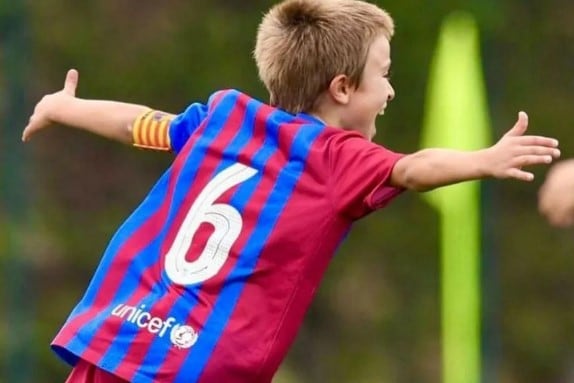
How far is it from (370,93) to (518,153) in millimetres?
595

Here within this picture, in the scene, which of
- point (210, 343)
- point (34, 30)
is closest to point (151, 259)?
point (210, 343)

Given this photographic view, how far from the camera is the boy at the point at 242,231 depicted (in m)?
3.55

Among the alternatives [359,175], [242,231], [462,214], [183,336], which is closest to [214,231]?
[242,231]

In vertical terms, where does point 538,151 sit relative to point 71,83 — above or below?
below

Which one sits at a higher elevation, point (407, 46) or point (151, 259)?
point (407, 46)


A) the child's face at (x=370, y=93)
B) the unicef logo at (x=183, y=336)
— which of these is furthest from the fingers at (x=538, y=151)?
the unicef logo at (x=183, y=336)

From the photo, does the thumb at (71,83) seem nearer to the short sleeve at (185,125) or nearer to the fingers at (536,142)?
the short sleeve at (185,125)

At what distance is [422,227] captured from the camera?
8602mm

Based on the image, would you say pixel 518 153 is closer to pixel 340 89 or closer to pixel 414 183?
pixel 414 183

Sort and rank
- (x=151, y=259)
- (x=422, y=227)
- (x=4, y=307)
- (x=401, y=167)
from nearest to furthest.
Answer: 1. (x=401, y=167)
2. (x=151, y=259)
3. (x=4, y=307)
4. (x=422, y=227)

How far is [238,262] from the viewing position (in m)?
3.57

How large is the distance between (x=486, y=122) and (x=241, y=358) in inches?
155

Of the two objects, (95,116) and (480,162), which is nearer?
(480,162)

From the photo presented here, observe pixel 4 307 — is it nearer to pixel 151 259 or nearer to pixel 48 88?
pixel 48 88
